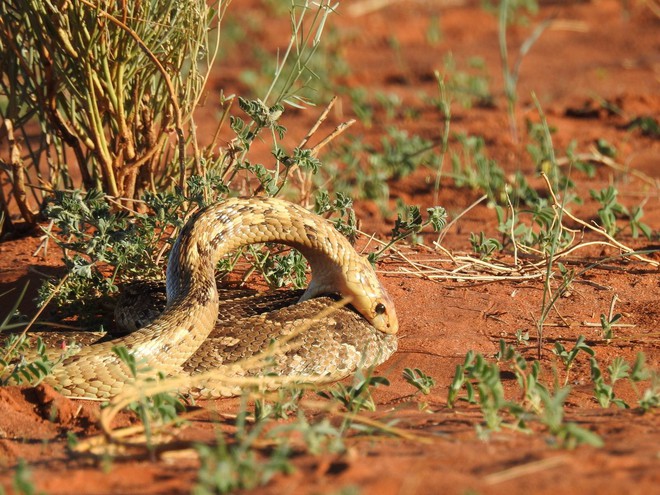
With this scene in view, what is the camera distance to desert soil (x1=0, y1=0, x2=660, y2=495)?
3.33 meters

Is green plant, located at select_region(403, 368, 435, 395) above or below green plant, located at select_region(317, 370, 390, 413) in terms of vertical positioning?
below

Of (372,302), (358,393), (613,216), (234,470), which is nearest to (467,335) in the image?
(372,302)

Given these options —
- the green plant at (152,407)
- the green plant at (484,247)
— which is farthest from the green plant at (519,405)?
the green plant at (484,247)

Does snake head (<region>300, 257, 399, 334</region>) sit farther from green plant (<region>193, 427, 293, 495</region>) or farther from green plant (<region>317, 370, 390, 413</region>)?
green plant (<region>193, 427, 293, 495</region>)

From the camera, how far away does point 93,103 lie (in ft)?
18.9

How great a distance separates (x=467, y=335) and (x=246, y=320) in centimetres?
119

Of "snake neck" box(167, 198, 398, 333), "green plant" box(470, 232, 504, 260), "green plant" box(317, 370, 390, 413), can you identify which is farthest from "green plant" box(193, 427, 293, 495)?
"green plant" box(470, 232, 504, 260)

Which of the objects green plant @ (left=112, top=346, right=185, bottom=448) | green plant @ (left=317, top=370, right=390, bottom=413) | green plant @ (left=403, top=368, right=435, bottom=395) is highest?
green plant @ (left=112, top=346, right=185, bottom=448)

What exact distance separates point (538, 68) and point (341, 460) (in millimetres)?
9974

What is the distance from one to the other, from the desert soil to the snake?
166 millimetres

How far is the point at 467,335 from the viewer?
5.40 meters

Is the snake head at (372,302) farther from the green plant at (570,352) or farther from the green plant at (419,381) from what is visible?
the green plant at (570,352)

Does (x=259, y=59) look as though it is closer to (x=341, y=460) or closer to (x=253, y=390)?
(x=253, y=390)

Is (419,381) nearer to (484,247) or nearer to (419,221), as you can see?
(419,221)
